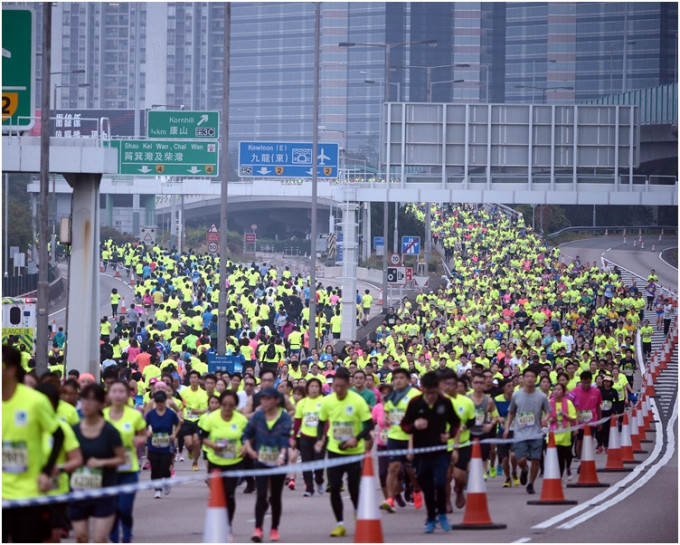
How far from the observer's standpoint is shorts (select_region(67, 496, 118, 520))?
10.7 metres

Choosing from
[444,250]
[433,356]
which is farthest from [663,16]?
[433,356]

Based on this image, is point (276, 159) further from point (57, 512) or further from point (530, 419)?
point (57, 512)

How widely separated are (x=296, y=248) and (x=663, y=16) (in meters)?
77.2

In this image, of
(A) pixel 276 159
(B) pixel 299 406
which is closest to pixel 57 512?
(B) pixel 299 406

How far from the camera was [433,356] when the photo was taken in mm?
31609

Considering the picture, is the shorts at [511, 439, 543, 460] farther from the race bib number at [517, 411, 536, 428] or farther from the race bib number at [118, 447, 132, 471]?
the race bib number at [118, 447, 132, 471]

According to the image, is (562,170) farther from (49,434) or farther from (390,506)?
(49,434)

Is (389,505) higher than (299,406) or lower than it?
lower

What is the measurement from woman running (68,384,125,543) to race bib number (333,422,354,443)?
3.60 meters

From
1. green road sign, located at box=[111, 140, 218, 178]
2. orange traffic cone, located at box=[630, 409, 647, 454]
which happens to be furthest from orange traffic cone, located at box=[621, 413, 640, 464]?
green road sign, located at box=[111, 140, 218, 178]

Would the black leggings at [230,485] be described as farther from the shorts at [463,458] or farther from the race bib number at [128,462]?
the shorts at [463,458]

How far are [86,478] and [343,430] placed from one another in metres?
3.91

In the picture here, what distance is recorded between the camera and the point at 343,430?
14.4 metres

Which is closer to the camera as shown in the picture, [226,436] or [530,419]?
[226,436]
